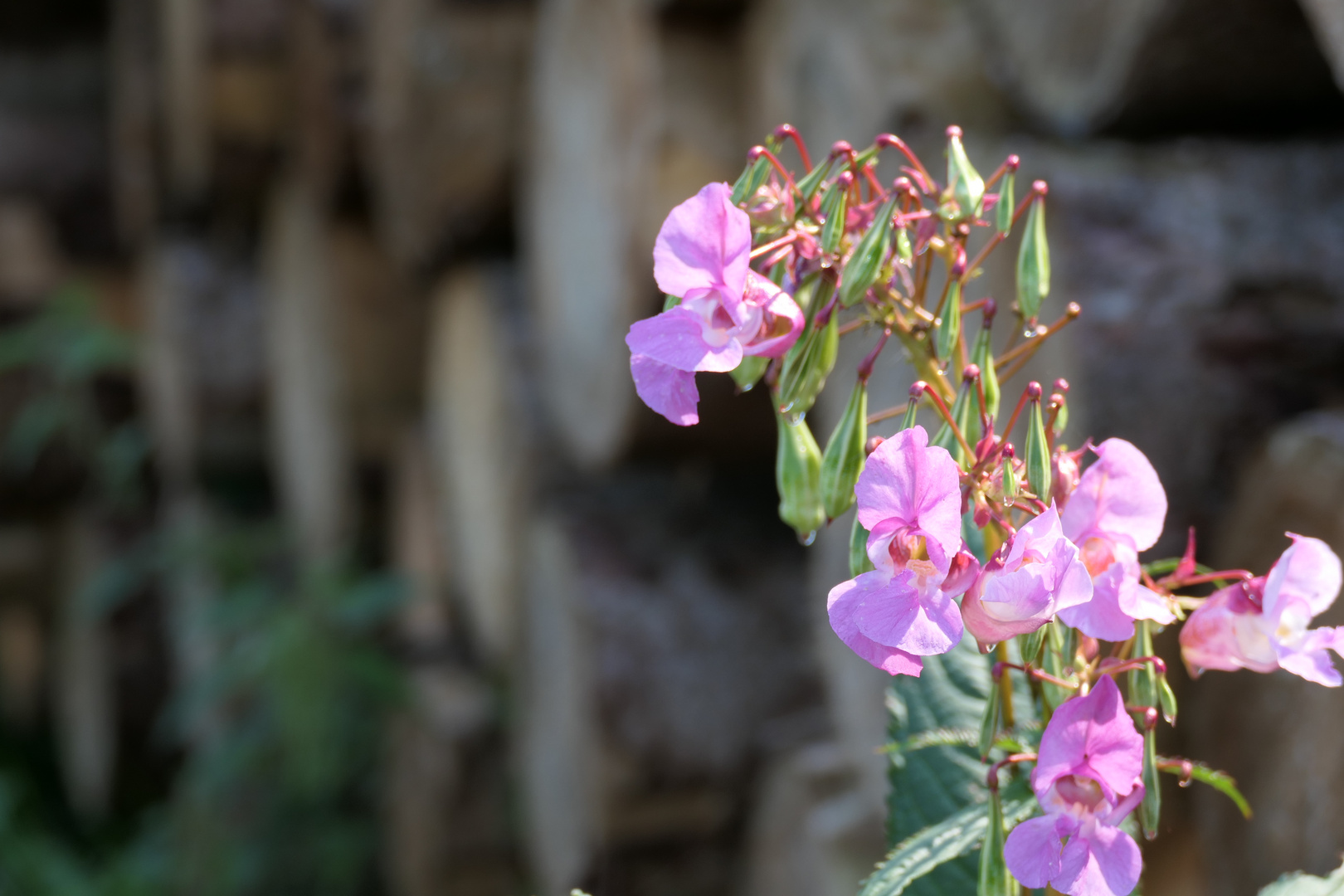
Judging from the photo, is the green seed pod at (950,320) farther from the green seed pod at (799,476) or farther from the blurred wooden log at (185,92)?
the blurred wooden log at (185,92)

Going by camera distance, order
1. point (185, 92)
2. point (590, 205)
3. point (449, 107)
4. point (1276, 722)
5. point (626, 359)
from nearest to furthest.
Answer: point (1276, 722) → point (626, 359) → point (590, 205) → point (449, 107) → point (185, 92)

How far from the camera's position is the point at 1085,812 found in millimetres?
373

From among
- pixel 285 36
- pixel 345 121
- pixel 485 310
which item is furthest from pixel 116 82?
pixel 485 310

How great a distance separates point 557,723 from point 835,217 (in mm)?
1057

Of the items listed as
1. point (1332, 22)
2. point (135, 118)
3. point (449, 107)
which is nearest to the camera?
point (1332, 22)

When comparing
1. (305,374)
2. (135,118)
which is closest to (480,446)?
(305,374)

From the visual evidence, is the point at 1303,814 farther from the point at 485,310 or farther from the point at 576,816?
the point at 485,310

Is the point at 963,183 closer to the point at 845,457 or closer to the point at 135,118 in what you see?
the point at 845,457

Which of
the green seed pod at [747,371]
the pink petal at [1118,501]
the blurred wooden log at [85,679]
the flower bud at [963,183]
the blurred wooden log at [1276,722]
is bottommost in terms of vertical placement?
the blurred wooden log at [85,679]

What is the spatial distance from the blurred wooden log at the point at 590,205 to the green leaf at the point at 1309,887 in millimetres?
866

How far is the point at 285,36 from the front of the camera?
270 centimetres

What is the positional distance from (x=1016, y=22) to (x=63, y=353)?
3.28m

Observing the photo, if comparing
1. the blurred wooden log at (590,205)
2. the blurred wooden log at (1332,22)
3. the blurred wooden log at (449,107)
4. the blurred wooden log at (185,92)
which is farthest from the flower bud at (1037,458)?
the blurred wooden log at (185,92)

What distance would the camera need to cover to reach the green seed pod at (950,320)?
0.42 metres
